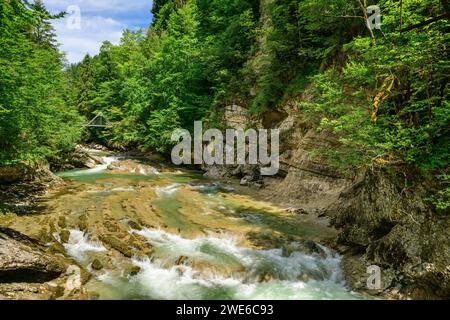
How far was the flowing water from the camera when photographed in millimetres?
7887

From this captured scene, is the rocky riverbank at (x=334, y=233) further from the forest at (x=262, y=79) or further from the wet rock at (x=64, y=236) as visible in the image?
the forest at (x=262, y=79)

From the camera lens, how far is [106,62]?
43.4 meters

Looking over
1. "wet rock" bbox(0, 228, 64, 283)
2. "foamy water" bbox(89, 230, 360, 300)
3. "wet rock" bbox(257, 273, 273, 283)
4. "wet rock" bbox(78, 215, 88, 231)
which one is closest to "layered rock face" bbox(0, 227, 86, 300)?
"wet rock" bbox(0, 228, 64, 283)

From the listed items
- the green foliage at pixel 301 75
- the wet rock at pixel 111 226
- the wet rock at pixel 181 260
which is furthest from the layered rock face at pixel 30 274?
the green foliage at pixel 301 75

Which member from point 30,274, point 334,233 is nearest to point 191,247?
point 30,274

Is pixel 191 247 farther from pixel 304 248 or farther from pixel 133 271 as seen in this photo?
pixel 304 248

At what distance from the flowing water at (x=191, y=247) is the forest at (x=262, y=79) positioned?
299 cm

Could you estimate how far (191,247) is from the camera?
32.1ft

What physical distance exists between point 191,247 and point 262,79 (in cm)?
1227

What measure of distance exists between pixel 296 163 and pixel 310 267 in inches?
309

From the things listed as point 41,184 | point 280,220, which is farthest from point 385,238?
point 41,184

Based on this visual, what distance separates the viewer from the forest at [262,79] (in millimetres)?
7453

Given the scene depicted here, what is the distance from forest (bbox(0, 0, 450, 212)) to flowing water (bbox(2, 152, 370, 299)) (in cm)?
299
